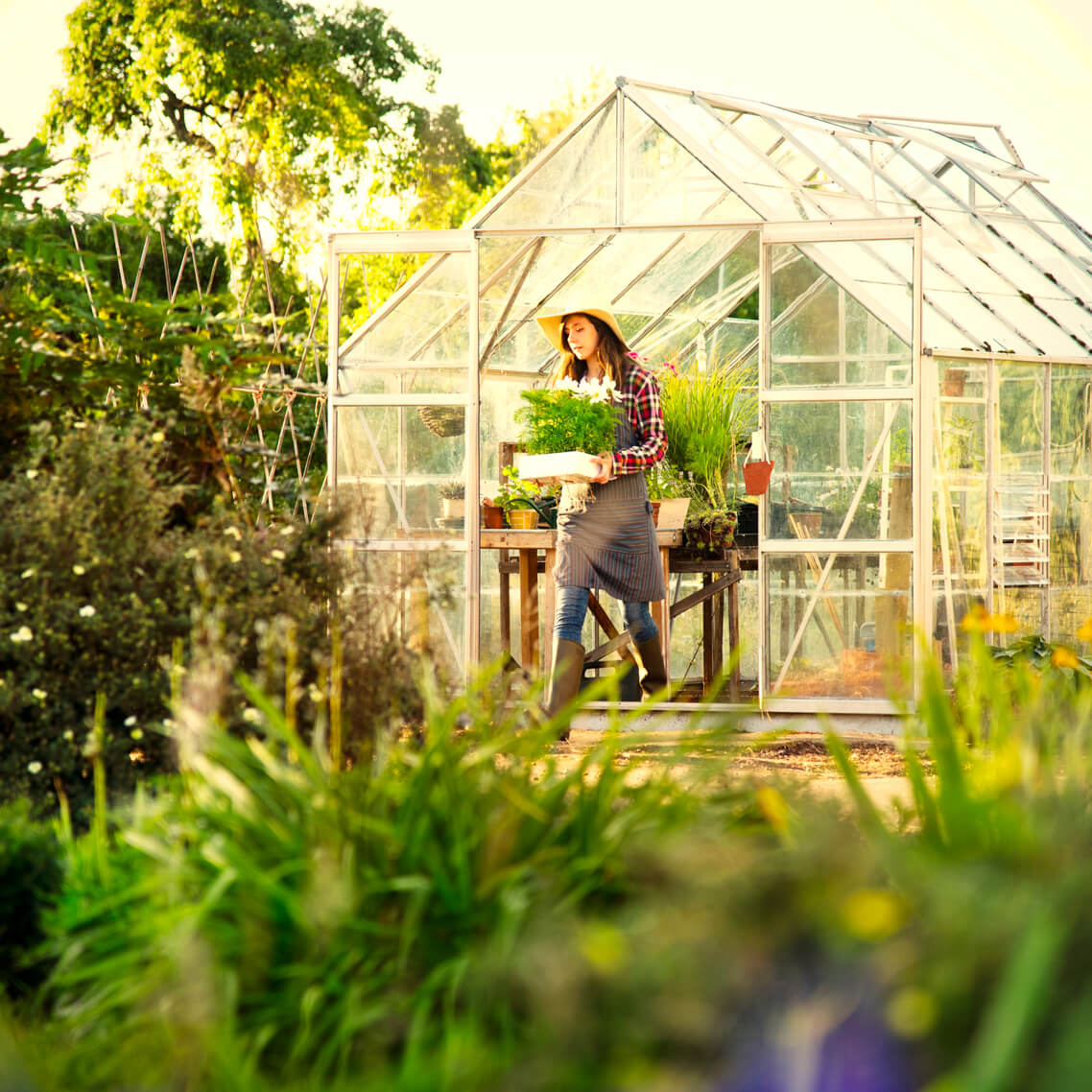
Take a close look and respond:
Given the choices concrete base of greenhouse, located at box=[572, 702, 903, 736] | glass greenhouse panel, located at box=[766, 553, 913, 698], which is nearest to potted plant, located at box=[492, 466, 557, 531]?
concrete base of greenhouse, located at box=[572, 702, 903, 736]

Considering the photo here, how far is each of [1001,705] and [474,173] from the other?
21234 mm

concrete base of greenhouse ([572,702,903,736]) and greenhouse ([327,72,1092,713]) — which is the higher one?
greenhouse ([327,72,1092,713])

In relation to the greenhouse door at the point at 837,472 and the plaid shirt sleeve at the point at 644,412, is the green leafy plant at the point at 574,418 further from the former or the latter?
the greenhouse door at the point at 837,472

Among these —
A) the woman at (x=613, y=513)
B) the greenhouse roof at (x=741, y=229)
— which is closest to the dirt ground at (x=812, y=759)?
the woman at (x=613, y=513)

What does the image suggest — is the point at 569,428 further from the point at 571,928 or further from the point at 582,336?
the point at 571,928

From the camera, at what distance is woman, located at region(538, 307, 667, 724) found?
6.01 meters

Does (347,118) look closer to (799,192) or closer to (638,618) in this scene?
(799,192)

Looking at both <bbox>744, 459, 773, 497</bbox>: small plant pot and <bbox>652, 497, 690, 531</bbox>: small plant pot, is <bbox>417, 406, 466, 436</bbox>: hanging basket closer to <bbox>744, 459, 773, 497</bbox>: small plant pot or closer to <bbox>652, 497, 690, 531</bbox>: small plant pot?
<bbox>652, 497, 690, 531</bbox>: small plant pot

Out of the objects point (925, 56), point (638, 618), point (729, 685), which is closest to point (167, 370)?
point (638, 618)

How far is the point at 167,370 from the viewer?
193 inches

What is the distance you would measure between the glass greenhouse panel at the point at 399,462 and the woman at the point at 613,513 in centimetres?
120

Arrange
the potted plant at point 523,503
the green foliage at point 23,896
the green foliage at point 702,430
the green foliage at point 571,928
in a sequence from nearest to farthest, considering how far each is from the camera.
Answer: the green foliage at point 571,928, the green foliage at point 23,896, the potted plant at point 523,503, the green foliage at point 702,430

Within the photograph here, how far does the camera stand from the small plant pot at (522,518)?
23.6ft

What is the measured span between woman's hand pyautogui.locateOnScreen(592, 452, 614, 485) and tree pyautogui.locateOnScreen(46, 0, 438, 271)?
39.3 ft
